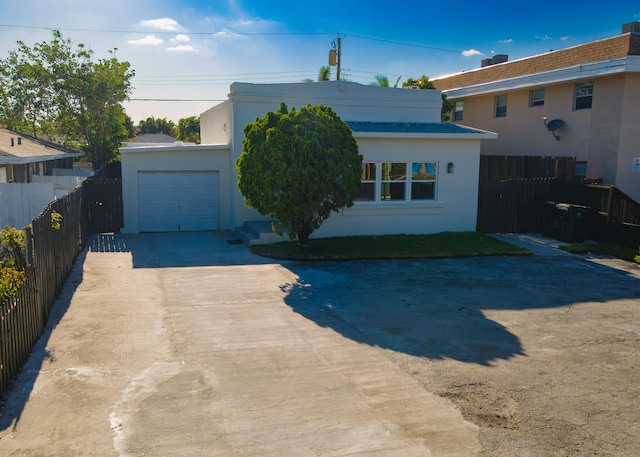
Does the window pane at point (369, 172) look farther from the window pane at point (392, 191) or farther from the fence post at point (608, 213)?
the fence post at point (608, 213)

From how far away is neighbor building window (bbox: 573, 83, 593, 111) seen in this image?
765 inches

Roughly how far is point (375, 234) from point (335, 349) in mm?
9469

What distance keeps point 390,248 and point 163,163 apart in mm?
8276

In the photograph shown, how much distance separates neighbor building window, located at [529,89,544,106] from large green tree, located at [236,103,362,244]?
1170 centimetres

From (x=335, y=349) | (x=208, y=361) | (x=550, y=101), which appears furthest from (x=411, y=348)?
(x=550, y=101)

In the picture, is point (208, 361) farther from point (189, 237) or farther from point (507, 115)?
point (507, 115)

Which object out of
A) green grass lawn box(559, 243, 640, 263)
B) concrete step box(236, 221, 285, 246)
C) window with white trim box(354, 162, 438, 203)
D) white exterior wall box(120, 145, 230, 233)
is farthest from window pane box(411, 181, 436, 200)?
white exterior wall box(120, 145, 230, 233)

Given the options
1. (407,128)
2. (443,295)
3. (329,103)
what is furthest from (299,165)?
(407,128)

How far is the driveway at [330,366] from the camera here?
5.38m

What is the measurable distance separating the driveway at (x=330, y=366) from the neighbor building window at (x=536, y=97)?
11.3 meters

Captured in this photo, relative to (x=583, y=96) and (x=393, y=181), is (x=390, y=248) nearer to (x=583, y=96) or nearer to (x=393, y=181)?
(x=393, y=181)

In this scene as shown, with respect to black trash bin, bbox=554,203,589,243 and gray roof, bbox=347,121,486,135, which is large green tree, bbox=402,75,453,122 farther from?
black trash bin, bbox=554,203,589,243

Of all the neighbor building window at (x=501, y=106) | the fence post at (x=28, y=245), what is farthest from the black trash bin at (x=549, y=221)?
the fence post at (x=28, y=245)

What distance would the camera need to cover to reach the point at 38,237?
845 cm
